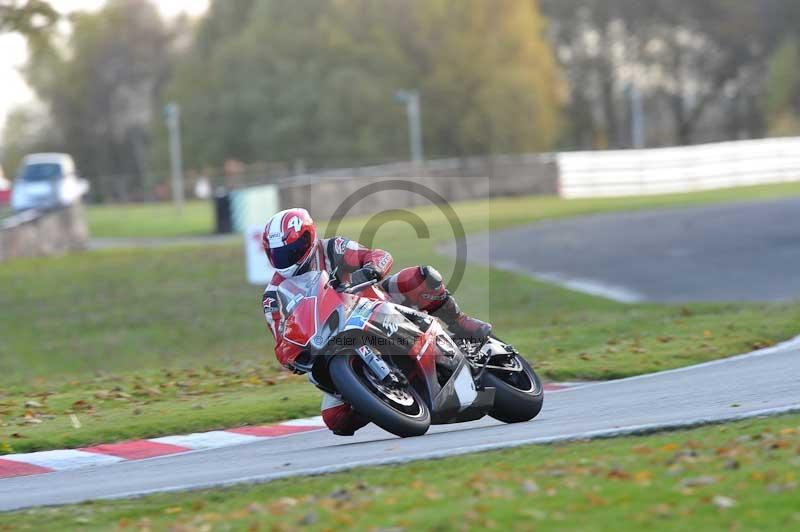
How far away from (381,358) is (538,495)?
91.5 inches

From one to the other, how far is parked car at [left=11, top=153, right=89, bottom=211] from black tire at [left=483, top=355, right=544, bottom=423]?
27.8 meters

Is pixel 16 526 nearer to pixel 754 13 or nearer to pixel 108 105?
pixel 754 13

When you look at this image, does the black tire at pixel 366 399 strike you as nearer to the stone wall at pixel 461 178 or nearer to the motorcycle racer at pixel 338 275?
the motorcycle racer at pixel 338 275

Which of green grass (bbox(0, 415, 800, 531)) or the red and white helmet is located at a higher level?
the red and white helmet

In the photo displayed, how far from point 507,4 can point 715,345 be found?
2291 inches

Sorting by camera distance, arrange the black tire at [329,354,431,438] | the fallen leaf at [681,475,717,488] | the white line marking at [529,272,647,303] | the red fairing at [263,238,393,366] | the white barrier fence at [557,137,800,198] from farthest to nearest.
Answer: the white barrier fence at [557,137,800,198] < the white line marking at [529,272,647,303] < the red fairing at [263,238,393,366] < the black tire at [329,354,431,438] < the fallen leaf at [681,475,717,488]

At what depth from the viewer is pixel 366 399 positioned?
8.09 metres

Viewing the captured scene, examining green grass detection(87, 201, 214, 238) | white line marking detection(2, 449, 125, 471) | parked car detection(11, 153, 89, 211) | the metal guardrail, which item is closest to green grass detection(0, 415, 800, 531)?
white line marking detection(2, 449, 125, 471)

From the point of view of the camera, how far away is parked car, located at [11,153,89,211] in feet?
122

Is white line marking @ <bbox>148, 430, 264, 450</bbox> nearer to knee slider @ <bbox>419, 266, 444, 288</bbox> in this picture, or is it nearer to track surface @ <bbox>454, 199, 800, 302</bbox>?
knee slider @ <bbox>419, 266, 444, 288</bbox>

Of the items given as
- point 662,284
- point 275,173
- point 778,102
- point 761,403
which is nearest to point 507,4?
point 778,102

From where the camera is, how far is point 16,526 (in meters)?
6.95

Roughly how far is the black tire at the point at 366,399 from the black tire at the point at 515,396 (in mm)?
805

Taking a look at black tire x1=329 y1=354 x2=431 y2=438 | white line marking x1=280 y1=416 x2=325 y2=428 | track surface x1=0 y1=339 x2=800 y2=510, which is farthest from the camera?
white line marking x1=280 y1=416 x2=325 y2=428
